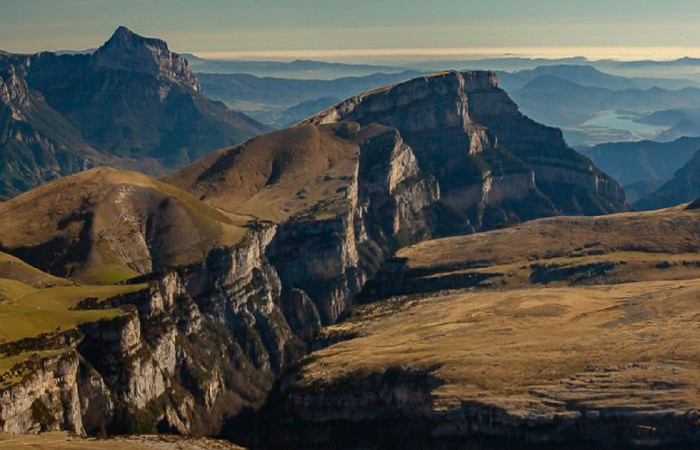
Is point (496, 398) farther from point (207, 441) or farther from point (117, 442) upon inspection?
point (117, 442)

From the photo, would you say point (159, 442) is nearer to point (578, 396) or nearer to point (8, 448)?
point (8, 448)

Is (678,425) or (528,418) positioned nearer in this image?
(678,425)

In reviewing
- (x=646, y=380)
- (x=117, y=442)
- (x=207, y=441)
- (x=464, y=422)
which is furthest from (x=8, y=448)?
(x=646, y=380)

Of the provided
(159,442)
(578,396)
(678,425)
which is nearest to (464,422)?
(578,396)

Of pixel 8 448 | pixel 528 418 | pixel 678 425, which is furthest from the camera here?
pixel 528 418

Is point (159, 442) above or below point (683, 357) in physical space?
below

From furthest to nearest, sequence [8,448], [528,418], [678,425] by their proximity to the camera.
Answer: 1. [528,418]
2. [678,425]
3. [8,448]
